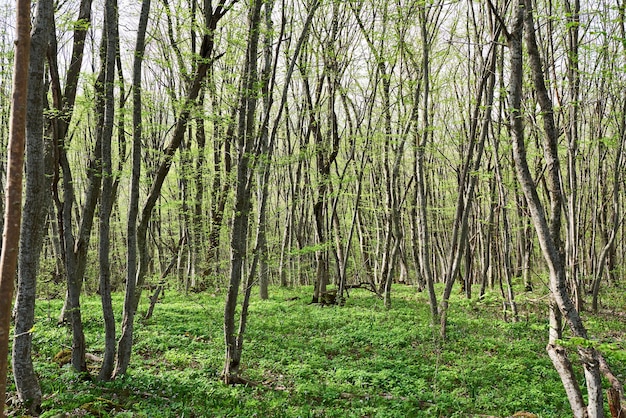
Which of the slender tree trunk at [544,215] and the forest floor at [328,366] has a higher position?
the slender tree trunk at [544,215]

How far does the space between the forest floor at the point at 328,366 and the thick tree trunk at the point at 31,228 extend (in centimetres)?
32

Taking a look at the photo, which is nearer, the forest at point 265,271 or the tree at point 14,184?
the tree at point 14,184

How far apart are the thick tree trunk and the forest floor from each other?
32cm

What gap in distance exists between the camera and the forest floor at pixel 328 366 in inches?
209

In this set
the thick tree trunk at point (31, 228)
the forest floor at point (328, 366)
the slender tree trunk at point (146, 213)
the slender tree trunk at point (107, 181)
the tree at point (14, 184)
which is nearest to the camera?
the tree at point (14, 184)

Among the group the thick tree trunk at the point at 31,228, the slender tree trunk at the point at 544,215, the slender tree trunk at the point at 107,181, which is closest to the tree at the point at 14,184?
the thick tree trunk at the point at 31,228

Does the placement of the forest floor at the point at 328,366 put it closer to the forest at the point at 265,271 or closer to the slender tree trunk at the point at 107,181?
the forest at the point at 265,271

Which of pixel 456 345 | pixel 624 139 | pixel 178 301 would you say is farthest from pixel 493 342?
pixel 178 301

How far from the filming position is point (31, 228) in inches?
182

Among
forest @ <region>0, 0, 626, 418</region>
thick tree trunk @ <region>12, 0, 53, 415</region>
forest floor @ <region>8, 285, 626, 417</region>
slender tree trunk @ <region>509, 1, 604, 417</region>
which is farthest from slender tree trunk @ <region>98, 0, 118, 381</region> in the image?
slender tree trunk @ <region>509, 1, 604, 417</region>

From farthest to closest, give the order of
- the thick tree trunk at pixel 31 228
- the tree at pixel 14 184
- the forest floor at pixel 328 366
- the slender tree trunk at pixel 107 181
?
the slender tree trunk at pixel 107 181, the forest floor at pixel 328 366, the thick tree trunk at pixel 31 228, the tree at pixel 14 184

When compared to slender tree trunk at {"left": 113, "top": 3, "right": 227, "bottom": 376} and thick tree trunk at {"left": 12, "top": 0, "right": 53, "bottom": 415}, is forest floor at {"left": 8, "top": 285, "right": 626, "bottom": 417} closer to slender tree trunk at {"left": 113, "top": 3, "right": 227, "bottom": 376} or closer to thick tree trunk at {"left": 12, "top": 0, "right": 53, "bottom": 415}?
thick tree trunk at {"left": 12, "top": 0, "right": 53, "bottom": 415}

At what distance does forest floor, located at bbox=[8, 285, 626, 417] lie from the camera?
17.4 ft

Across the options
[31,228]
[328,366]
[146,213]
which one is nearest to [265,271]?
[328,366]
